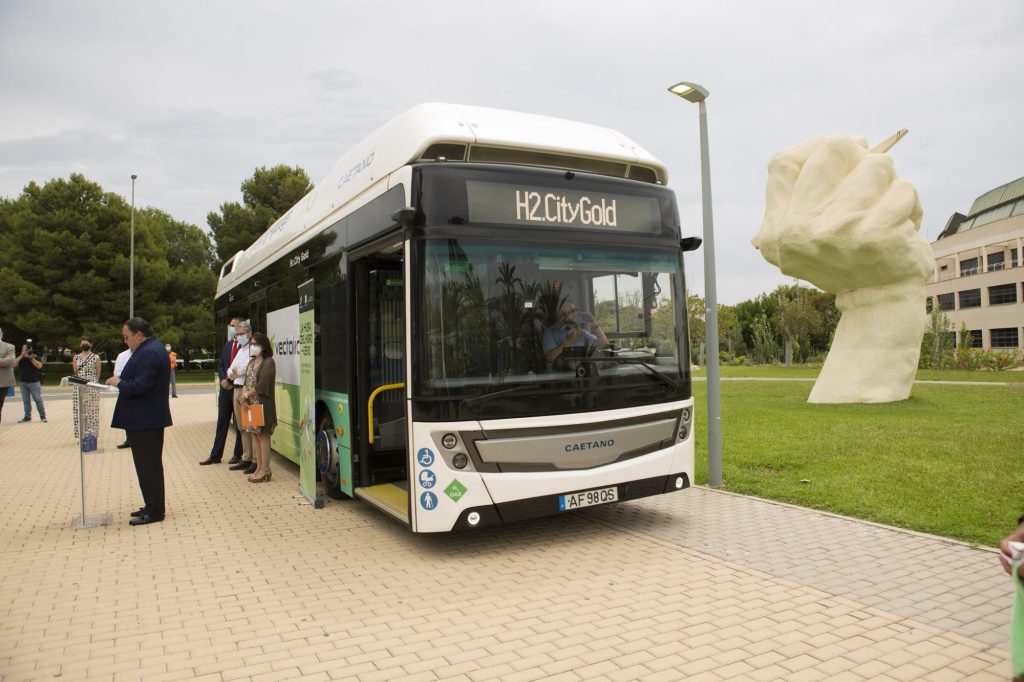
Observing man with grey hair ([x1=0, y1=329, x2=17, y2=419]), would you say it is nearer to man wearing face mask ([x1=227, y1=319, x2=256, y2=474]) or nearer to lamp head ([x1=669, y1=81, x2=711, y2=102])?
man wearing face mask ([x1=227, y1=319, x2=256, y2=474])

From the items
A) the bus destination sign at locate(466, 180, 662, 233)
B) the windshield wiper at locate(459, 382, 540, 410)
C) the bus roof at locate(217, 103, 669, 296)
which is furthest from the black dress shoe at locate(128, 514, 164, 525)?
the bus destination sign at locate(466, 180, 662, 233)

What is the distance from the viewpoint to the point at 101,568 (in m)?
5.82

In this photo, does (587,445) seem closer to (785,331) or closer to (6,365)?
(6,365)

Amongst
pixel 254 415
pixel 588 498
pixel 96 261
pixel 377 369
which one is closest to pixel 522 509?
pixel 588 498

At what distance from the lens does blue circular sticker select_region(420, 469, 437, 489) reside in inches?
213

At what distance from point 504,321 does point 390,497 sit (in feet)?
7.18

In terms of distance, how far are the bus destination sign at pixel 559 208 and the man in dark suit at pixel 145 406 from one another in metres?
3.58

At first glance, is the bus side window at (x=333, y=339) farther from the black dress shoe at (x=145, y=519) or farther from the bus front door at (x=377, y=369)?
the black dress shoe at (x=145, y=519)

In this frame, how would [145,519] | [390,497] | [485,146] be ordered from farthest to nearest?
[145,519]
[390,497]
[485,146]

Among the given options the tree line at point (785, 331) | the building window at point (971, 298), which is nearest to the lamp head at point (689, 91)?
the tree line at point (785, 331)

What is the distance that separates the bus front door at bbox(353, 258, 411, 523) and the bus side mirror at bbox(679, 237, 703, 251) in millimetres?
2642

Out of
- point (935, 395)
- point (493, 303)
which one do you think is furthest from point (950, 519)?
point (935, 395)

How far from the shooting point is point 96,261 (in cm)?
3734

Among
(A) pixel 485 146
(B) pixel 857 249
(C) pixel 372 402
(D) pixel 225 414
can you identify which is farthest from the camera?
(B) pixel 857 249
